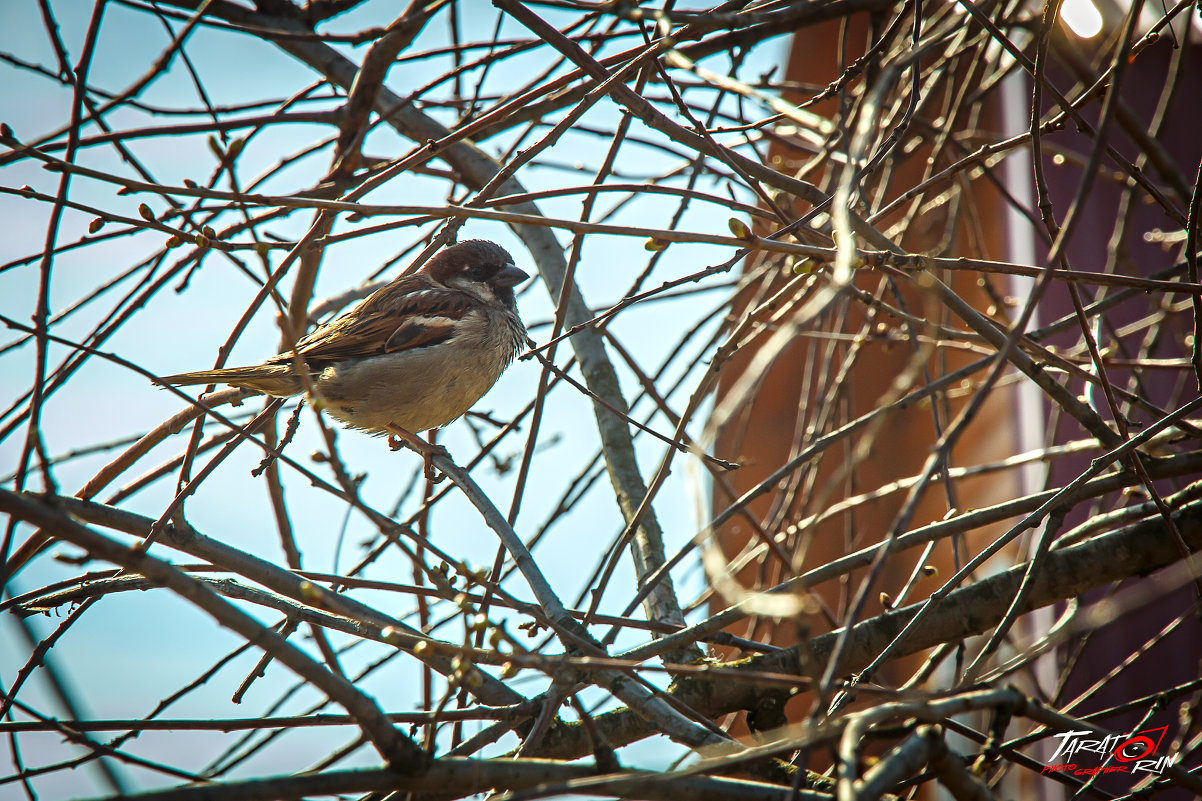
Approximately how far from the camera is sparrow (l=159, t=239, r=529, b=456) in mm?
3496

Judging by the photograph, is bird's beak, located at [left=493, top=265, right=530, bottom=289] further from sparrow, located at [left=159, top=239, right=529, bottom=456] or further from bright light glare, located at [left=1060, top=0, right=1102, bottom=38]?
bright light glare, located at [left=1060, top=0, right=1102, bottom=38]

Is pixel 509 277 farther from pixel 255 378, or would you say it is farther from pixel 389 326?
pixel 255 378

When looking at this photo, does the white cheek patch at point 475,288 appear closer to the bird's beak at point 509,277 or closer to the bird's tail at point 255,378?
the bird's beak at point 509,277

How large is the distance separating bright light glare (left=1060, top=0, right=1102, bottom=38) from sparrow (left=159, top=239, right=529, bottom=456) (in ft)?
8.34

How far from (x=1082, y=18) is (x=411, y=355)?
317cm

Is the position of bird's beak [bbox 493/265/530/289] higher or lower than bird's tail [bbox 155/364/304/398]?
higher

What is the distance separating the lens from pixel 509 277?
402 cm

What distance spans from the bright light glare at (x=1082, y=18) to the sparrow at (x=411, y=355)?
2.54m

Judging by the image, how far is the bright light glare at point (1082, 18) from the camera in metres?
3.57
